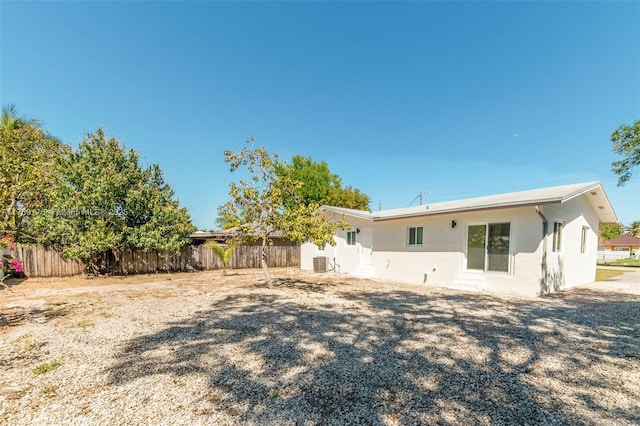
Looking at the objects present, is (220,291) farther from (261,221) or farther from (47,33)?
(47,33)

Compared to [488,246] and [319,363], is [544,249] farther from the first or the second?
[319,363]

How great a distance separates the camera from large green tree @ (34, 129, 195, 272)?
11031 mm

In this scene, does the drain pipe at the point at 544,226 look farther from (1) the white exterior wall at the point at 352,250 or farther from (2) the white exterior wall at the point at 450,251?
(1) the white exterior wall at the point at 352,250

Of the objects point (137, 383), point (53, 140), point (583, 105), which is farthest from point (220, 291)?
point (583, 105)

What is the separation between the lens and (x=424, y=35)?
34.0 feet

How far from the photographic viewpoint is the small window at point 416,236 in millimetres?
10656

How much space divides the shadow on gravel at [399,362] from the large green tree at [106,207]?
27.2 feet

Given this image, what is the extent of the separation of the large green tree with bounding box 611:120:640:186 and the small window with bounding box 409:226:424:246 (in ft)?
33.5

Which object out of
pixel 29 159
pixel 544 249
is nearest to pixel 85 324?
pixel 544 249

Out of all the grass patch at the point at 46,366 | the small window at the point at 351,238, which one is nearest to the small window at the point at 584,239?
the small window at the point at 351,238

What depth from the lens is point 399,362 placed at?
134 inches

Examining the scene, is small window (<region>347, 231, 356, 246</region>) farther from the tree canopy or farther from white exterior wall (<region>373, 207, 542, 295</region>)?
the tree canopy

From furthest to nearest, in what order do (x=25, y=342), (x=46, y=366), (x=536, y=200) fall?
(x=536, y=200), (x=25, y=342), (x=46, y=366)

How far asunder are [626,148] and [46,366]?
64.1 feet
